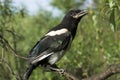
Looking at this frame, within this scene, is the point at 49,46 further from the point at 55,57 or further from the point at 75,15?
the point at 75,15

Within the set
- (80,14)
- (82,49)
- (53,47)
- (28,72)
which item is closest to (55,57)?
(53,47)

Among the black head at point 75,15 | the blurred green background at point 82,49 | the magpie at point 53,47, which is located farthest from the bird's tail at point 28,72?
the blurred green background at point 82,49

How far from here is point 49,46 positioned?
5.53 m

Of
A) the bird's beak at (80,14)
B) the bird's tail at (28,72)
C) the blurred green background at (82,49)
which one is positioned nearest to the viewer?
the bird's tail at (28,72)

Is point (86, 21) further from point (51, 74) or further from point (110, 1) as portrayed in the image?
point (110, 1)

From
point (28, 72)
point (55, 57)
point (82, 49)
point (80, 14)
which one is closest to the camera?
point (28, 72)

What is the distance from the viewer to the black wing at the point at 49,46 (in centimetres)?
537

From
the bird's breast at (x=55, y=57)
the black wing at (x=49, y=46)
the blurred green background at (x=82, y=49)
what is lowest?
the blurred green background at (x=82, y=49)

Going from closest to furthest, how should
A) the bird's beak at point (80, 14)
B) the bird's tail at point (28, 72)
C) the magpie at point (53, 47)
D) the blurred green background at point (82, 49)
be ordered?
the bird's tail at point (28, 72) < the magpie at point (53, 47) < the bird's beak at point (80, 14) < the blurred green background at point (82, 49)

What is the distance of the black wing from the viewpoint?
17.6ft

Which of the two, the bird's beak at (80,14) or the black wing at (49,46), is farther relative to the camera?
the bird's beak at (80,14)

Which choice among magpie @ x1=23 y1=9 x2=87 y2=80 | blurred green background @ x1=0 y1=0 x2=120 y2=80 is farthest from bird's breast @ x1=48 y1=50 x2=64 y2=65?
blurred green background @ x1=0 y1=0 x2=120 y2=80

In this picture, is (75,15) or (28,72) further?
(75,15)

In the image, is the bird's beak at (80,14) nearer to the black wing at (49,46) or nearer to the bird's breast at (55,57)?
the black wing at (49,46)
